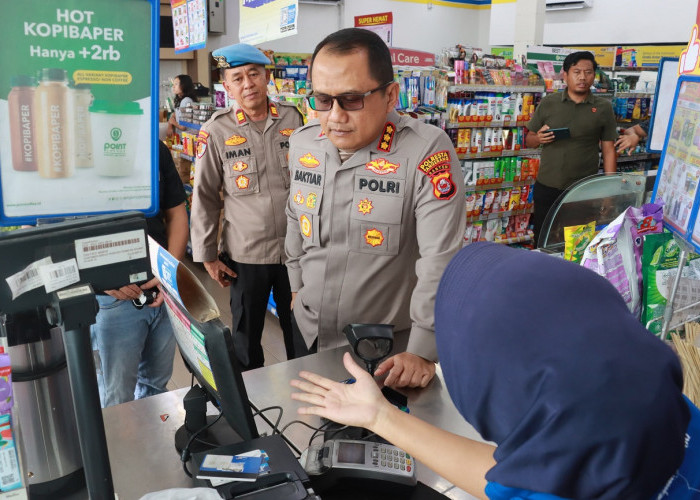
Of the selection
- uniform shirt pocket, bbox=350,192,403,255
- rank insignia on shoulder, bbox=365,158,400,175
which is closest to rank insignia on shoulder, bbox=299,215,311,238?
uniform shirt pocket, bbox=350,192,403,255

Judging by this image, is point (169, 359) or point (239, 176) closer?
point (169, 359)

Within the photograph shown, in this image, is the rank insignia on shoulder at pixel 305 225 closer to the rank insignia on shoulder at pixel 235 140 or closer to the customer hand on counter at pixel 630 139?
the rank insignia on shoulder at pixel 235 140

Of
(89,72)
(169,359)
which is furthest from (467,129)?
(89,72)

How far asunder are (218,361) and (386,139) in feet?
3.38

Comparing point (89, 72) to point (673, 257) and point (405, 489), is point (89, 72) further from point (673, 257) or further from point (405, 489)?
point (673, 257)

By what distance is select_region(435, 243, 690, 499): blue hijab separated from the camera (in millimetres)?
602

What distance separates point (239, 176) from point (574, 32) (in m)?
12.4

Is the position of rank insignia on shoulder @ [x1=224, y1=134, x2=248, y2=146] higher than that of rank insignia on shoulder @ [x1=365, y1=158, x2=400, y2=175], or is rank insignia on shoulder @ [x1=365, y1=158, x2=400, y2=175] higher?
rank insignia on shoulder @ [x1=224, y1=134, x2=248, y2=146]

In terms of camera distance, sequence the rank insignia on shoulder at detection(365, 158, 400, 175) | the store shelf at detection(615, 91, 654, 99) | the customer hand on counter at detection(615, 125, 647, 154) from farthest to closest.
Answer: the store shelf at detection(615, 91, 654, 99)
the customer hand on counter at detection(615, 125, 647, 154)
the rank insignia on shoulder at detection(365, 158, 400, 175)

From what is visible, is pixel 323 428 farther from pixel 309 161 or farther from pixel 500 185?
pixel 500 185

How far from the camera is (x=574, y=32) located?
13.0m

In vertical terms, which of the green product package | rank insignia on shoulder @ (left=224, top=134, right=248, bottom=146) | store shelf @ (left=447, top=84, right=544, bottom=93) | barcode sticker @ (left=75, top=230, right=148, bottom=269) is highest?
store shelf @ (left=447, top=84, right=544, bottom=93)

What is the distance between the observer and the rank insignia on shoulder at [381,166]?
1.79m

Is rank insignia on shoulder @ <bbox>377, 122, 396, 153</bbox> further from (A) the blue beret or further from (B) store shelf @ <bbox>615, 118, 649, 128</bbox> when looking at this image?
(B) store shelf @ <bbox>615, 118, 649, 128</bbox>
